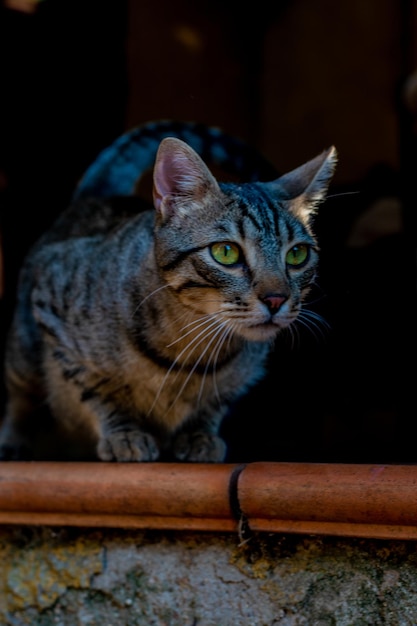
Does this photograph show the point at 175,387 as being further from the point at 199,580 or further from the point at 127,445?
the point at 199,580

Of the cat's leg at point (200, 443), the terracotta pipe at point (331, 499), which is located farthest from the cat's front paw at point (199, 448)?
the terracotta pipe at point (331, 499)

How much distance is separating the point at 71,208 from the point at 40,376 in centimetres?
56

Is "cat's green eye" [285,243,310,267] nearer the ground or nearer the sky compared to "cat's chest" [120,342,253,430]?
nearer the sky

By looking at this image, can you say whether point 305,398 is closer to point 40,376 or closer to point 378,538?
point 40,376

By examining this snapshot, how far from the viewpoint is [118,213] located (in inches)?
99.0

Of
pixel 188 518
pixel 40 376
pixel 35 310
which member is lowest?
pixel 188 518

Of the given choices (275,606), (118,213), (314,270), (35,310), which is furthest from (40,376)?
(275,606)

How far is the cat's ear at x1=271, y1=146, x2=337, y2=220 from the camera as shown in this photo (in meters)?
1.91

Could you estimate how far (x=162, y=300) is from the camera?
1.95 meters

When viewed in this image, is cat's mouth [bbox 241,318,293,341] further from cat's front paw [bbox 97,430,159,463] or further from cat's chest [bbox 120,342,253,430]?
cat's front paw [bbox 97,430,159,463]

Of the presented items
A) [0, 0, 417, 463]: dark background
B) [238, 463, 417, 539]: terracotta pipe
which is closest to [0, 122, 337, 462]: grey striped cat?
[0, 0, 417, 463]: dark background

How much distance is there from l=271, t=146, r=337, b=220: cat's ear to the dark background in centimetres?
21

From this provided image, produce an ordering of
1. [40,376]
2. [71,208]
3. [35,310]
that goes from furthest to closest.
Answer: [71,208]
[40,376]
[35,310]

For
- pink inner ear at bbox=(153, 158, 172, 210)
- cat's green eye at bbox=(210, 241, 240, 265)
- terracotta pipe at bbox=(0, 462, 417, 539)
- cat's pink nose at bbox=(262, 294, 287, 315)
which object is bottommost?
terracotta pipe at bbox=(0, 462, 417, 539)
